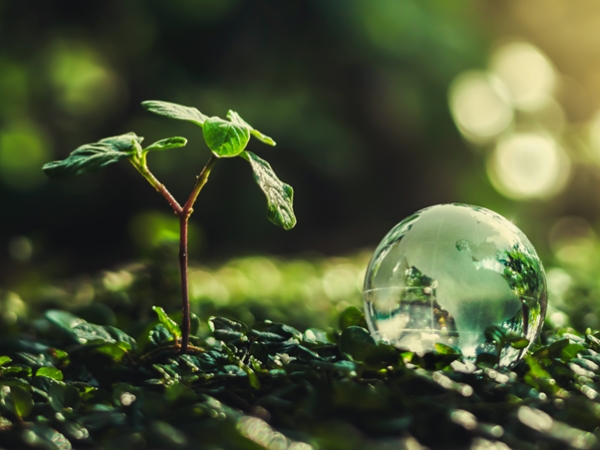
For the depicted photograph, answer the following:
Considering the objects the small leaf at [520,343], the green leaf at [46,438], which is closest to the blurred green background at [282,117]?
the small leaf at [520,343]

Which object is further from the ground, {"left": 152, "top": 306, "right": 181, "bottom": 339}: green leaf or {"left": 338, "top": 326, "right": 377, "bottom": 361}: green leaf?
{"left": 338, "top": 326, "right": 377, "bottom": 361}: green leaf

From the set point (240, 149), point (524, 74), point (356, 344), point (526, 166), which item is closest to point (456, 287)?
point (356, 344)

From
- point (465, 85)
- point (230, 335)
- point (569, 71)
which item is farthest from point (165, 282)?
point (569, 71)

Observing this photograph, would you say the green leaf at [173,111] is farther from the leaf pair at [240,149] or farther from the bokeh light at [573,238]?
the bokeh light at [573,238]

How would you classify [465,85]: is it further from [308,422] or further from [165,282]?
[308,422]

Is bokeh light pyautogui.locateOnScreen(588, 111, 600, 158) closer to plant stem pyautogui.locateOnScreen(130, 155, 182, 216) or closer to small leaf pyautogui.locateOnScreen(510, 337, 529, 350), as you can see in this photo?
small leaf pyautogui.locateOnScreen(510, 337, 529, 350)

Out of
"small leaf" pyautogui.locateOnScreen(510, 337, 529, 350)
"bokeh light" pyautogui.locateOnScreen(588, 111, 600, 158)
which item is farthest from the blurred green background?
"small leaf" pyautogui.locateOnScreen(510, 337, 529, 350)

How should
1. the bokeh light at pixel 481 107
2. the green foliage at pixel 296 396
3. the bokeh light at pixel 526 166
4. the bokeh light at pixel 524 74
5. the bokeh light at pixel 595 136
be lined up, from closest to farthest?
the green foliage at pixel 296 396 → the bokeh light at pixel 481 107 → the bokeh light at pixel 526 166 → the bokeh light at pixel 524 74 → the bokeh light at pixel 595 136
